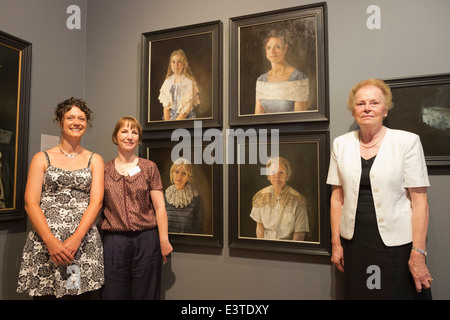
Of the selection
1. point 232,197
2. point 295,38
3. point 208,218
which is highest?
point 295,38

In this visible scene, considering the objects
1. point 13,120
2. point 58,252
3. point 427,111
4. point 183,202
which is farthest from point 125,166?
point 427,111

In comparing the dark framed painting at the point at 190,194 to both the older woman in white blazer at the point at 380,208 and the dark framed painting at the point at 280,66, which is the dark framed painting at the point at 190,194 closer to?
the dark framed painting at the point at 280,66

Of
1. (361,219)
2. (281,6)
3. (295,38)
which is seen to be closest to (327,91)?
(295,38)

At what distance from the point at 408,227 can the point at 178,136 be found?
1.84m

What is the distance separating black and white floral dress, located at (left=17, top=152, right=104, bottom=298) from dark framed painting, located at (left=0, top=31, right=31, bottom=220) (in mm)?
440

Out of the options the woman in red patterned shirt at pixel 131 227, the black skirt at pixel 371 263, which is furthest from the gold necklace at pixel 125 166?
the black skirt at pixel 371 263

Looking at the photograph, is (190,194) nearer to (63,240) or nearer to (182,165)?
(182,165)

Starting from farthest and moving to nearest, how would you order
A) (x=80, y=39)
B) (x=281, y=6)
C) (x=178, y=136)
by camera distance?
(x=80, y=39), (x=178, y=136), (x=281, y=6)

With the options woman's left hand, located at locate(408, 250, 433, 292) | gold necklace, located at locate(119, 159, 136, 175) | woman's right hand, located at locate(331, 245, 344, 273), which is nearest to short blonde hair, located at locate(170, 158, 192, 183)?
gold necklace, located at locate(119, 159, 136, 175)

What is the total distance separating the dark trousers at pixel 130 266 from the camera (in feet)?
7.08

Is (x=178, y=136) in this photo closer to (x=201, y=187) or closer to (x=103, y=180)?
(x=201, y=187)

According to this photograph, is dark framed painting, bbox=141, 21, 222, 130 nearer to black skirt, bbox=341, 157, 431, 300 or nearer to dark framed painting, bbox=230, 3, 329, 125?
dark framed painting, bbox=230, 3, 329, 125

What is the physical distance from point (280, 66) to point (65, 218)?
191 centimetres
